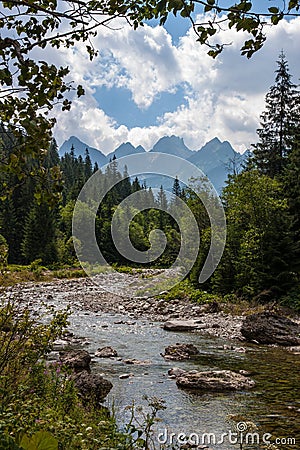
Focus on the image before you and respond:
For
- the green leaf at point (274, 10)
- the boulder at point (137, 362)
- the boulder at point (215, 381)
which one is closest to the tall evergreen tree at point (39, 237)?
the boulder at point (137, 362)

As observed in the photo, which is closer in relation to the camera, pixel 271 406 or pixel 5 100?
pixel 5 100

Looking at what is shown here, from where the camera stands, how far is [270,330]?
12336 mm

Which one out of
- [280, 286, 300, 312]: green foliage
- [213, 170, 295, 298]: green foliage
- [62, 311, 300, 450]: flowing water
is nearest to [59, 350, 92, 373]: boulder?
[62, 311, 300, 450]: flowing water

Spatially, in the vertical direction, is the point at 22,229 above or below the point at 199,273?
above

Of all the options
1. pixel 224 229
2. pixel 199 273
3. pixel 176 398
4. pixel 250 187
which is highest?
pixel 250 187

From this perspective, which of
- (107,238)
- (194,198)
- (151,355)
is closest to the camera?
(151,355)

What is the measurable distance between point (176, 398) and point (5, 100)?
6.12 meters

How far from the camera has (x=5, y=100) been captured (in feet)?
6.85

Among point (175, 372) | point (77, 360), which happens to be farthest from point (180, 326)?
point (77, 360)

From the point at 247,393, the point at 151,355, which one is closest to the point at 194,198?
the point at 151,355

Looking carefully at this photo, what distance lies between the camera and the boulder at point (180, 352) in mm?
10050

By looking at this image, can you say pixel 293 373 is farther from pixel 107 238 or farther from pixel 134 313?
pixel 107 238

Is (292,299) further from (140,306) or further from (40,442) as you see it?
(40,442)

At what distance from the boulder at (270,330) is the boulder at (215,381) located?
13.9ft
